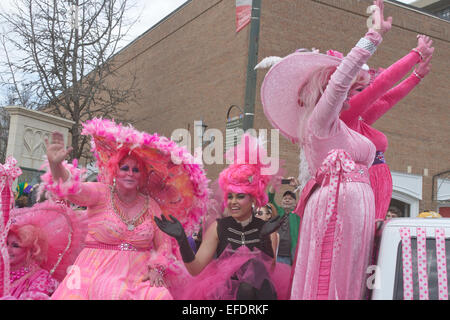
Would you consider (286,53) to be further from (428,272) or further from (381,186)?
(428,272)

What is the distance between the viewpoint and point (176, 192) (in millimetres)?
3379

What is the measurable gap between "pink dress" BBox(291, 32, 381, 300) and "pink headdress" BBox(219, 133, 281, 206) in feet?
2.20

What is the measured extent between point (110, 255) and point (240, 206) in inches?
36.4

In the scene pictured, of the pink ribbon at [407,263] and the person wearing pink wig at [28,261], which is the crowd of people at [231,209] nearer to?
the person wearing pink wig at [28,261]

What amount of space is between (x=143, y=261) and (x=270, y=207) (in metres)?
1.61

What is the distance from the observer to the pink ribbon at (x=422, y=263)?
6.65 ft

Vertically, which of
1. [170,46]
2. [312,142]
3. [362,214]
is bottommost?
[362,214]

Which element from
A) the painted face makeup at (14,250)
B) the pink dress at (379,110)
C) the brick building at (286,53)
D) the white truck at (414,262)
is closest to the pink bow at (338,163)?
the white truck at (414,262)

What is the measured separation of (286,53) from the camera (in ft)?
41.1

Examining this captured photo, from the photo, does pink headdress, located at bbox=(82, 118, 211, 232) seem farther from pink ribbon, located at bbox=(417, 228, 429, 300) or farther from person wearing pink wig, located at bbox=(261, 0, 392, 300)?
pink ribbon, located at bbox=(417, 228, 429, 300)

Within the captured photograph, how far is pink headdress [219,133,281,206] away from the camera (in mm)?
3250

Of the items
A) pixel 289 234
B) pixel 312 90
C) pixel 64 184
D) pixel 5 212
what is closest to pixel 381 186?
pixel 312 90
